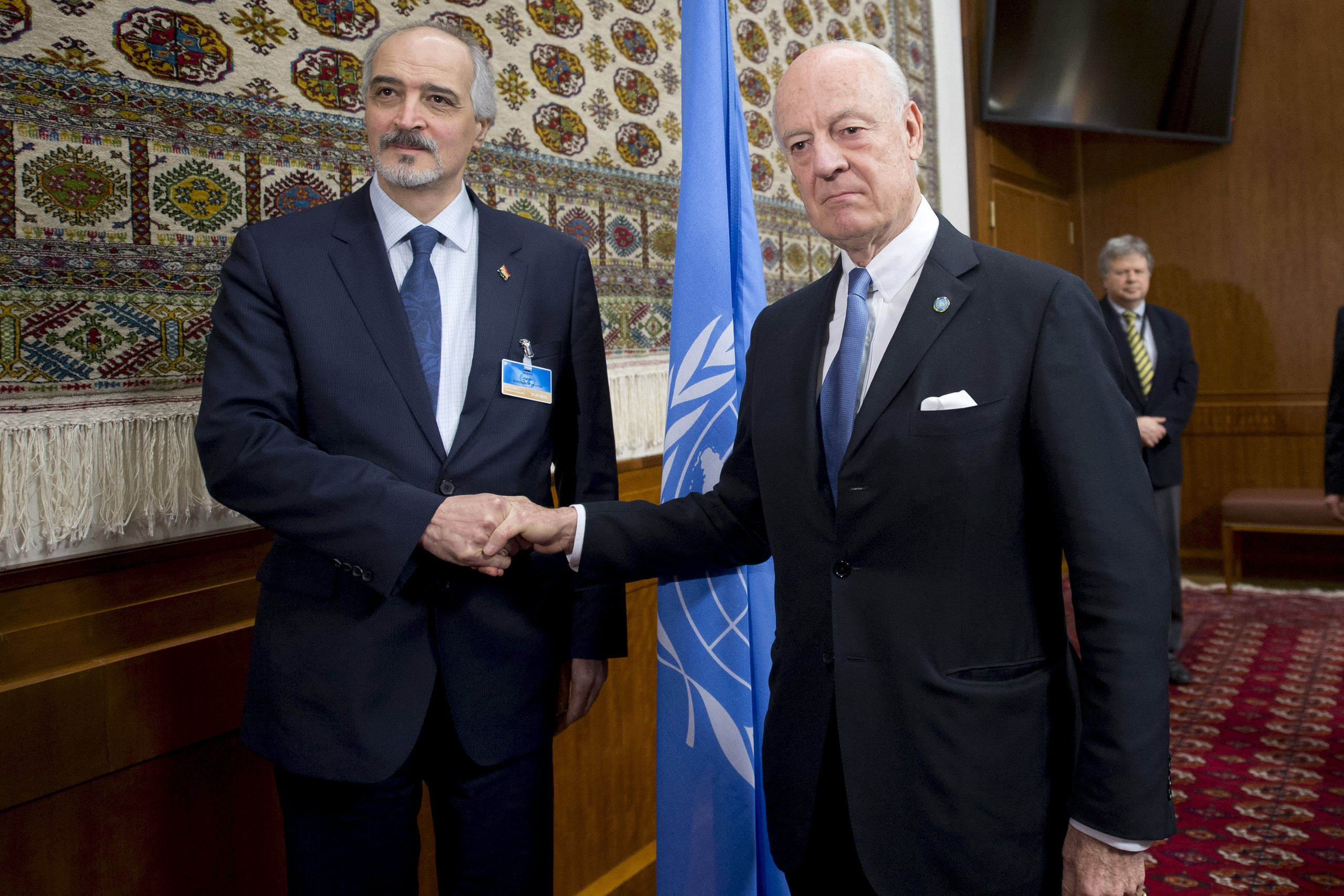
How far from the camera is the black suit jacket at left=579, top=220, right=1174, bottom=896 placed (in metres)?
1.06

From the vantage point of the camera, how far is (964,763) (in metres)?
1.11

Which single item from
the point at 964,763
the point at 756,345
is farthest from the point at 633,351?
the point at 964,763

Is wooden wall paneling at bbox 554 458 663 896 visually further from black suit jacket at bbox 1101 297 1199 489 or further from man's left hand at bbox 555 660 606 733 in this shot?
black suit jacket at bbox 1101 297 1199 489

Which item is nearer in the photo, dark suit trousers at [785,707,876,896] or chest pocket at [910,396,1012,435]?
chest pocket at [910,396,1012,435]

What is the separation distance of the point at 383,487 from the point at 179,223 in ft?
2.45

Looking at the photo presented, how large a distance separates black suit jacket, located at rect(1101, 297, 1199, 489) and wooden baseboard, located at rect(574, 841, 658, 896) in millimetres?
2705

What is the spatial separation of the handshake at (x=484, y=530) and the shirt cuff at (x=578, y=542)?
0.08 m

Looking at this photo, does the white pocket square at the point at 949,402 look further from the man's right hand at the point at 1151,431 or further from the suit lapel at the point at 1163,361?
the suit lapel at the point at 1163,361

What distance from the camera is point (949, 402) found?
1.10m

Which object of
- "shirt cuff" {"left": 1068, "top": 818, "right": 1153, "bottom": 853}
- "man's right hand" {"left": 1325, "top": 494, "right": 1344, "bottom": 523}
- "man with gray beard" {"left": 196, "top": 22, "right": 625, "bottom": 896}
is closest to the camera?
"shirt cuff" {"left": 1068, "top": 818, "right": 1153, "bottom": 853}

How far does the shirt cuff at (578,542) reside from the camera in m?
1.45

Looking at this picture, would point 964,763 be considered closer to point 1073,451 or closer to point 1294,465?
point 1073,451

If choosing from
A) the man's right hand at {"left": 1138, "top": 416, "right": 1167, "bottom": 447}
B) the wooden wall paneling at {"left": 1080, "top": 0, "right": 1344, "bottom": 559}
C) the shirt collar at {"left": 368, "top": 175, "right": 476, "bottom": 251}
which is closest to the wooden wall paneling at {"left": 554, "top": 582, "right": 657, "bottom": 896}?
the shirt collar at {"left": 368, "top": 175, "right": 476, "bottom": 251}

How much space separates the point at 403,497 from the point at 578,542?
32cm
